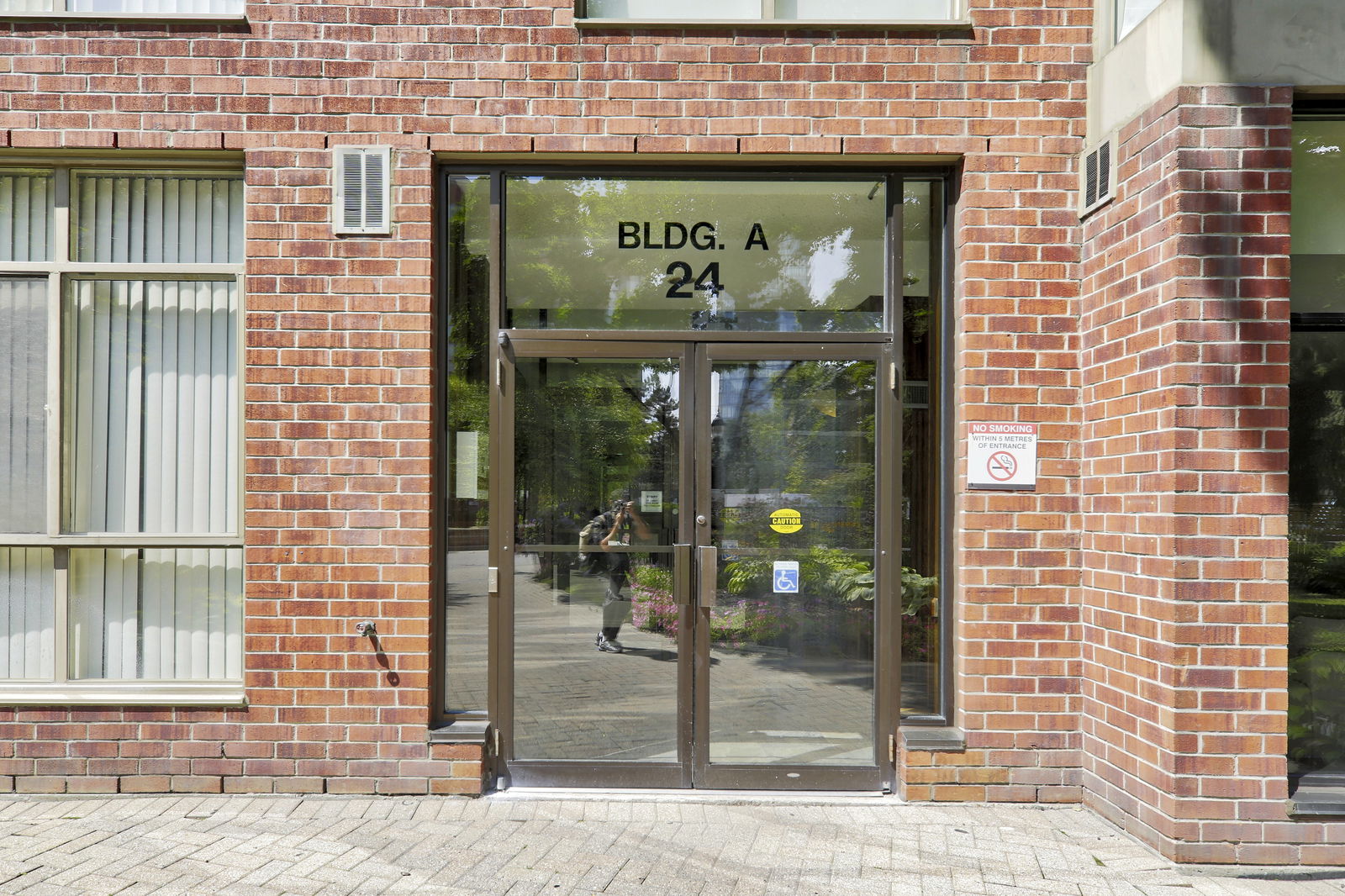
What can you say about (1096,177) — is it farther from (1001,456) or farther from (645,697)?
(645,697)

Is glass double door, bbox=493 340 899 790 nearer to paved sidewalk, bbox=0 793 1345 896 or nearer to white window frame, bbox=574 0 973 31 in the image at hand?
paved sidewalk, bbox=0 793 1345 896

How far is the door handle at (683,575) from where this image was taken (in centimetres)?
485

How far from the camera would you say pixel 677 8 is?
194 inches

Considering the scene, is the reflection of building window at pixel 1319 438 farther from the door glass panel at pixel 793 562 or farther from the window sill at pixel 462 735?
the window sill at pixel 462 735

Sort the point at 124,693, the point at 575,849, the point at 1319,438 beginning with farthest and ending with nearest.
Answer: the point at 124,693
the point at 1319,438
the point at 575,849

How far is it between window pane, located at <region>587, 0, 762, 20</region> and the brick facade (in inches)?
8.9

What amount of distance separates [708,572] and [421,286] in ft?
6.83

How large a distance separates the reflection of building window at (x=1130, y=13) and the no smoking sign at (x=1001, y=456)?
6.45 feet

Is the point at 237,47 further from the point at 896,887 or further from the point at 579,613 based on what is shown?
the point at 896,887

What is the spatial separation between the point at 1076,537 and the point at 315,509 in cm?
386

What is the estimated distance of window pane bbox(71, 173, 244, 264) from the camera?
4.93m

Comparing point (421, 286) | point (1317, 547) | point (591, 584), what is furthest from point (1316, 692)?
point (421, 286)

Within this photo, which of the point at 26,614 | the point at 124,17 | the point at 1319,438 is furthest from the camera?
the point at 26,614

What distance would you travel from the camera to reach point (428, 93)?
475 centimetres
